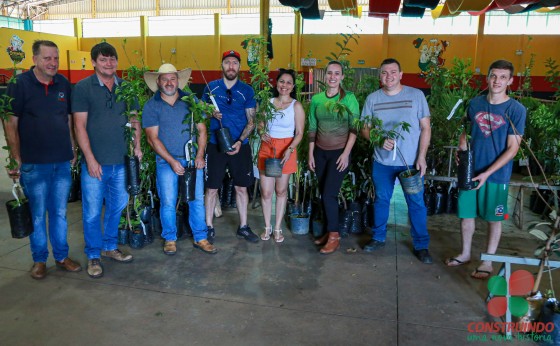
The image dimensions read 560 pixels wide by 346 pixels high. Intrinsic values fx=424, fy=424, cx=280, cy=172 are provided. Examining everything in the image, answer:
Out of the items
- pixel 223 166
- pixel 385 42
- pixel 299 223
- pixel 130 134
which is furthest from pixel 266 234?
pixel 385 42

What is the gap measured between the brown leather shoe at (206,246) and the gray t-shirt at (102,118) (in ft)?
3.32

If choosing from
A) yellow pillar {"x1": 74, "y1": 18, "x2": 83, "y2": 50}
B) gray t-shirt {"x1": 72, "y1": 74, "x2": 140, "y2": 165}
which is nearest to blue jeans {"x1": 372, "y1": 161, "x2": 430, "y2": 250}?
gray t-shirt {"x1": 72, "y1": 74, "x2": 140, "y2": 165}

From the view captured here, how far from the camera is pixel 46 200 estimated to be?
3100 mm

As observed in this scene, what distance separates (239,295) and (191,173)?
1.06 m

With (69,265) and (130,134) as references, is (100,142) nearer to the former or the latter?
(130,134)

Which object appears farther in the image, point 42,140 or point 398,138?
point 398,138

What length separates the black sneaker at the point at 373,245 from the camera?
12.3 ft

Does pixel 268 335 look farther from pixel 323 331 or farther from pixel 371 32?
pixel 371 32

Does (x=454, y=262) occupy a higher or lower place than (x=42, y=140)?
lower

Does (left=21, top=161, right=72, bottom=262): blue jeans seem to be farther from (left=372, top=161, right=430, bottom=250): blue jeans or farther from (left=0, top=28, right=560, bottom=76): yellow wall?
(left=0, top=28, right=560, bottom=76): yellow wall

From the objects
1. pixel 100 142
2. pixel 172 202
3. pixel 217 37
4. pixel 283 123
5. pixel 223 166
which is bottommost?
pixel 172 202

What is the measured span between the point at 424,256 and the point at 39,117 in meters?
3.14

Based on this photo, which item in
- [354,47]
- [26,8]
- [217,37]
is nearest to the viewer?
[354,47]

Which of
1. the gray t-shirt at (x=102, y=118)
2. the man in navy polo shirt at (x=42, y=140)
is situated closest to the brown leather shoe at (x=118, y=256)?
the man in navy polo shirt at (x=42, y=140)
